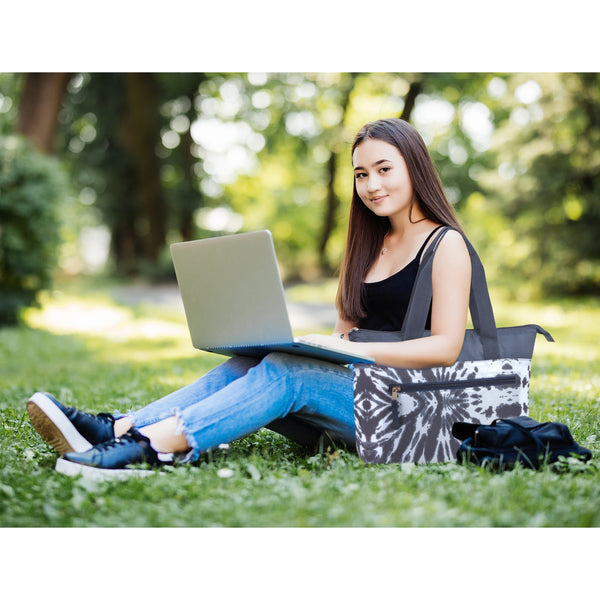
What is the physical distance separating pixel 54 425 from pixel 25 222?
26.1 feet

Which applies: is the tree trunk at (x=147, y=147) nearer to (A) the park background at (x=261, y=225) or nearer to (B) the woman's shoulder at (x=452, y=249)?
→ (A) the park background at (x=261, y=225)

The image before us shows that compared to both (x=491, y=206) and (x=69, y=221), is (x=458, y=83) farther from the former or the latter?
(x=69, y=221)

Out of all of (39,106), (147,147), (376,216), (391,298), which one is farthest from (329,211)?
(391,298)

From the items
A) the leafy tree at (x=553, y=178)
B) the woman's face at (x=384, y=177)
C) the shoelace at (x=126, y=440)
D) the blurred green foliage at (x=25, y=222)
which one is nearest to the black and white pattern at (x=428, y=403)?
the woman's face at (x=384, y=177)

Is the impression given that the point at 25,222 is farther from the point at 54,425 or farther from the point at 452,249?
the point at 452,249

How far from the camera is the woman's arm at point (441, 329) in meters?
2.68

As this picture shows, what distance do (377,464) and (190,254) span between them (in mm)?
1157

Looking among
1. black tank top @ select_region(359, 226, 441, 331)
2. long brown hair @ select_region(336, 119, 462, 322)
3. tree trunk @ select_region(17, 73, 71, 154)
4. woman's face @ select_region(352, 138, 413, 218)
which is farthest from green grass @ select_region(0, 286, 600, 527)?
tree trunk @ select_region(17, 73, 71, 154)

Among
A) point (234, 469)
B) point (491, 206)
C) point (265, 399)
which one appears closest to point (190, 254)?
point (265, 399)

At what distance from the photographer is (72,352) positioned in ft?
27.4

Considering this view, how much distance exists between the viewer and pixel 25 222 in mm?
9836

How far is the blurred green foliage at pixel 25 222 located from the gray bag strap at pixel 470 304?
8174mm

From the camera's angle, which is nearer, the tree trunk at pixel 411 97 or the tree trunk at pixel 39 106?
the tree trunk at pixel 39 106

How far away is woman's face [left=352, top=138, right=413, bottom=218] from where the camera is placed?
2.94 meters
